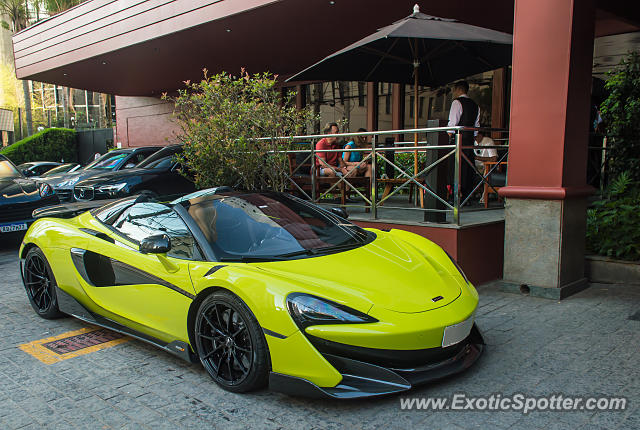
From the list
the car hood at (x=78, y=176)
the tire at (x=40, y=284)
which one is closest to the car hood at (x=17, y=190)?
the car hood at (x=78, y=176)

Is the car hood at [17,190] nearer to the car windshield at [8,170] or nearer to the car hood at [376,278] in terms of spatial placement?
the car windshield at [8,170]

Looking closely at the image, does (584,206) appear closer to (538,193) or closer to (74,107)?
(538,193)

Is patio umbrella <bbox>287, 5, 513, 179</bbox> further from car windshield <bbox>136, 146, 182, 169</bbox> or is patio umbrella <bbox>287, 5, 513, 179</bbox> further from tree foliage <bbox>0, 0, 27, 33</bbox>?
tree foliage <bbox>0, 0, 27, 33</bbox>

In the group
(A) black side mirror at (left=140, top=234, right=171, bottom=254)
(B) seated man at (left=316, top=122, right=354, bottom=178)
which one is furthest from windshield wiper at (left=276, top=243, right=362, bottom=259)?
(B) seated man at (left=316, top=122, right=354, bottom=178)

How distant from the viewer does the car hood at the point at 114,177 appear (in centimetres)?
938

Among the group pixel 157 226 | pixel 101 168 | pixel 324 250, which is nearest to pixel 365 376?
pixel 324 250

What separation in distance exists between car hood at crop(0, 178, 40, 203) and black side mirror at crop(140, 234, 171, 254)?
237 inches

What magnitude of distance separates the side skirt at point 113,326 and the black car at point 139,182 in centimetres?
472

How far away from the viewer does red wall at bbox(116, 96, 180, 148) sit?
1938 centimetres

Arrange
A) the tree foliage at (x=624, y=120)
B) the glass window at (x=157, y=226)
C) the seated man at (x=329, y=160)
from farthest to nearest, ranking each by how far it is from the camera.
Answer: the seated man at (x=329, y=160), the tree foliage at (x=624, y=120), the glass window at (x=157, y=226)

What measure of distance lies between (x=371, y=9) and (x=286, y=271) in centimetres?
751

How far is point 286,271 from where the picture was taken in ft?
10.3

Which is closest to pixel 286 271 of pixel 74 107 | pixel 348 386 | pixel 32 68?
pixel 348 386

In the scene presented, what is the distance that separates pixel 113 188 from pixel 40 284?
15.4ft
